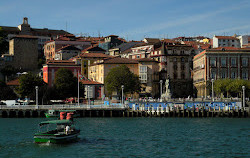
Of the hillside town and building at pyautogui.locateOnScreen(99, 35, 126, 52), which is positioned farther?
building at pyautogui.locateOnScreen(99, 35, 126, 52)

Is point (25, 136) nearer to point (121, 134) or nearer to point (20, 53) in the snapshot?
point (121, 134)

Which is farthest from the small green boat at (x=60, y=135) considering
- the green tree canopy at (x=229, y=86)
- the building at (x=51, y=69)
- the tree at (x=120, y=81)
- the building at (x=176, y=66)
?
the building at (x=176, y=66)

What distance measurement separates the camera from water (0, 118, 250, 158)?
1693 inches

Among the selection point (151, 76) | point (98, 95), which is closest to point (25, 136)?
point (98, 95)

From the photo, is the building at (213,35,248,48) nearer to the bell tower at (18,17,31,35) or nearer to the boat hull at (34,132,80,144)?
the bell tower at (18,17,31,35)

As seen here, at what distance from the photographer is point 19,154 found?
4250cm

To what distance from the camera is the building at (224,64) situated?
11706 cm

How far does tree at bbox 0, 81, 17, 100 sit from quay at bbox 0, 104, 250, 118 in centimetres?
1643

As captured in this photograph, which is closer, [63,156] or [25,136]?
[63,156]

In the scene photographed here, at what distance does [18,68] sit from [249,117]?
84.9 m

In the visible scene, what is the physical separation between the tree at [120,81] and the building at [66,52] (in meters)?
43.9

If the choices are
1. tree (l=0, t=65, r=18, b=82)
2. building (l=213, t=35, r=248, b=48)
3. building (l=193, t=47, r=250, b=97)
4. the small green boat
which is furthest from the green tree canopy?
tree (l=0, t=65, r=18, b=82)

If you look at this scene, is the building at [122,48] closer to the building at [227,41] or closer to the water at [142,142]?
the building at [227,41]

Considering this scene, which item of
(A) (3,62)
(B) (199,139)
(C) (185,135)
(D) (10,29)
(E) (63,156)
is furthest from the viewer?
(D) (10,29)
